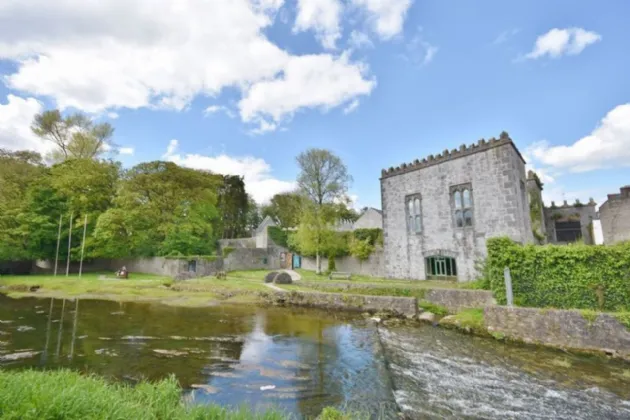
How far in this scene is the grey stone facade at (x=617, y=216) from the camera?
794 inches

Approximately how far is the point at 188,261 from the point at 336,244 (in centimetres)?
1234

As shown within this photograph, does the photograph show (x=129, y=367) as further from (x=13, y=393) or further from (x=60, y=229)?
(x=60, y=229)

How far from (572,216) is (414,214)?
1319cm

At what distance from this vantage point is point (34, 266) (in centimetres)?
3061

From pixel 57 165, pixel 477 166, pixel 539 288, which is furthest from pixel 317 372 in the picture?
pixel 57 165

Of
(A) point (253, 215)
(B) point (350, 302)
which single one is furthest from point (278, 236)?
(A) point (253, 215)

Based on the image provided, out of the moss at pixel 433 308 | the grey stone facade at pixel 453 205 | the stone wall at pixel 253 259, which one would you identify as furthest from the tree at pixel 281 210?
the moss at pixel 433 308

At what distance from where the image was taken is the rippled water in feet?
17.9

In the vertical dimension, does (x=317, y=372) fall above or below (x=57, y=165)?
below

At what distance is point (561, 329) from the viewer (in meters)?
8.98

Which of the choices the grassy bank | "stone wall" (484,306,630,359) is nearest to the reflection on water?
the grassy bank

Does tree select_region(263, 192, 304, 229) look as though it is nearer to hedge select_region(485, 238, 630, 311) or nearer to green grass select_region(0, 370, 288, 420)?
hedge select_region(485, 238, 630, 311)

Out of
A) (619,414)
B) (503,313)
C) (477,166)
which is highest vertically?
(477,166)

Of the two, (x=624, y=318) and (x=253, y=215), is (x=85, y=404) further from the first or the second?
(x=253, y=215)
